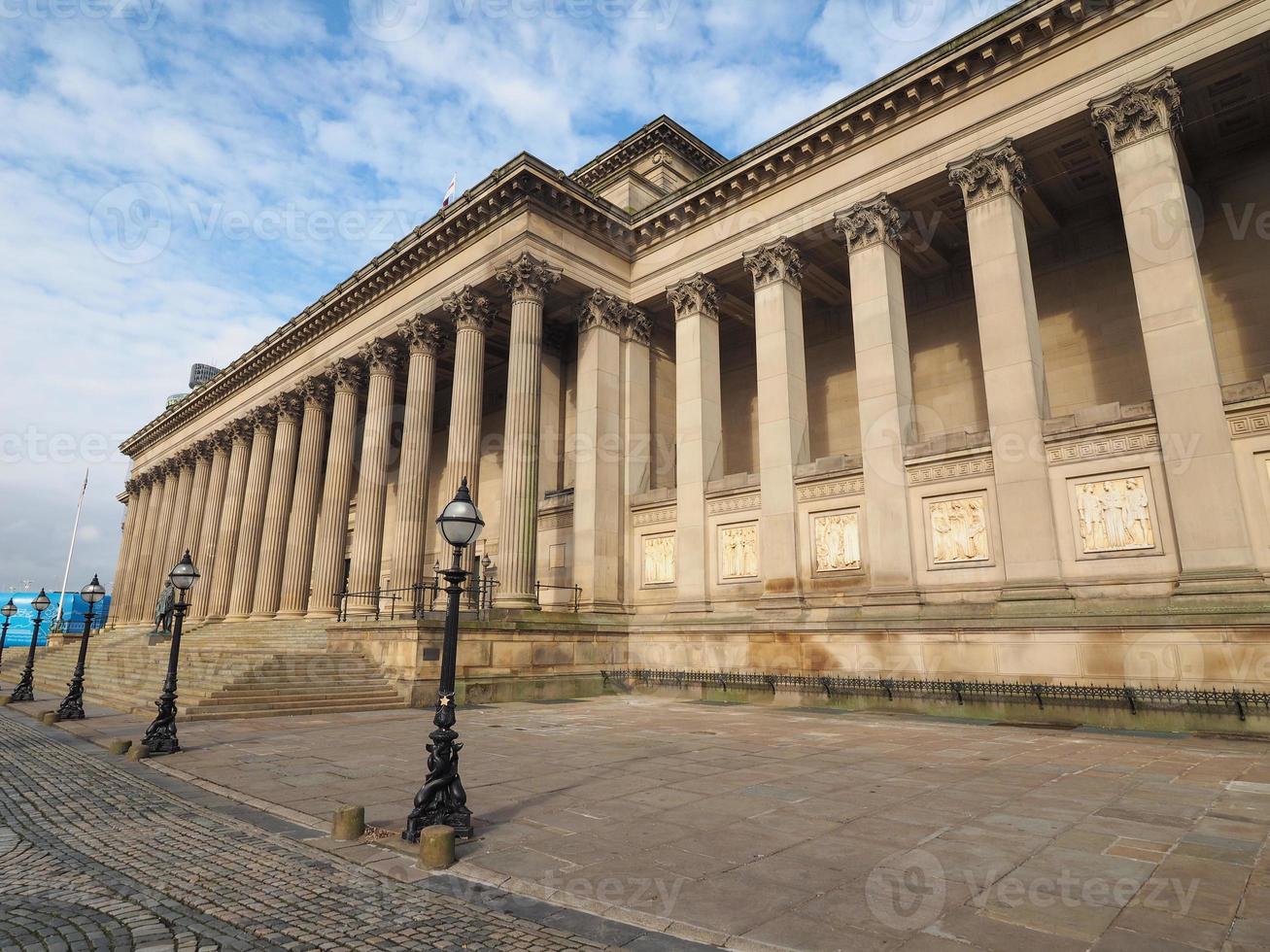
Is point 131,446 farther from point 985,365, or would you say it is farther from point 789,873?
point 789,873

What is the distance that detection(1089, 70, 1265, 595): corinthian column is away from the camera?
587 inches

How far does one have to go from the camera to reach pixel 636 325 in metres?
28.1

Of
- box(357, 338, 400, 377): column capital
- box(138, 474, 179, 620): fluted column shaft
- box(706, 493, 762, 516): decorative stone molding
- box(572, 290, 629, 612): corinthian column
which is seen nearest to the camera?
box(706, 493, 762, 516): decorative stone molding

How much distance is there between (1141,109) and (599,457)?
1768cm

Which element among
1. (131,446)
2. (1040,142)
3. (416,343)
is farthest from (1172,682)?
(131,446)

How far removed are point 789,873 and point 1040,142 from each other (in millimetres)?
21080

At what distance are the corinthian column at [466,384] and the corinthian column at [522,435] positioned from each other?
1.49 metres

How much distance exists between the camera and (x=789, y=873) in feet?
18.3

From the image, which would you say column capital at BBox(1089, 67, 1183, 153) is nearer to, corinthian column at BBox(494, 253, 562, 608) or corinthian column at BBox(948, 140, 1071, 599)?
corinthian column at BBox(948, 140, 1071, 599)

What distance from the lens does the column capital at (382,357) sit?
30922 mm

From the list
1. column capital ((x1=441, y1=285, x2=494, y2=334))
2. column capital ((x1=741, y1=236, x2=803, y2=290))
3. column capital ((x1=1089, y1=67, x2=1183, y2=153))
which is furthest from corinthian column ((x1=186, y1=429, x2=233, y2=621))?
column capital ((x1=1089, y1=67, x2=1183, y2=153))

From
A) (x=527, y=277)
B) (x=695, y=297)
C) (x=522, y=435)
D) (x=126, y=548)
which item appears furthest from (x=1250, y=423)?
(x=126, y=548)

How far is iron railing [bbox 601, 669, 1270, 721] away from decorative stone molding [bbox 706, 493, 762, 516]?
205 inches

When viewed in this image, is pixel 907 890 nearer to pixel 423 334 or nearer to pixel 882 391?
pixel 882 391
